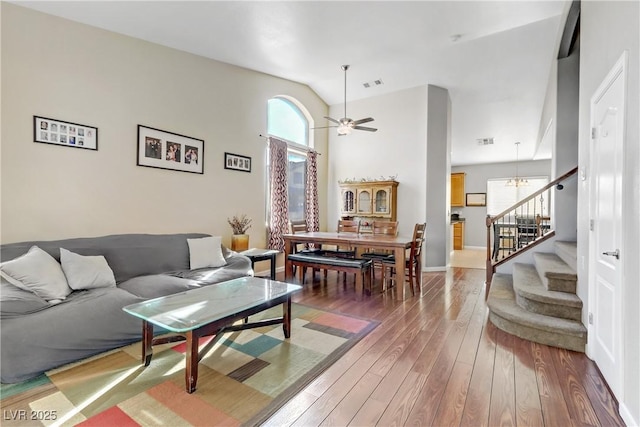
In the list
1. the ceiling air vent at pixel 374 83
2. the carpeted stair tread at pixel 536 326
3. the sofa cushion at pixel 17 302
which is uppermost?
the ceiling air vent at pixel 374 83

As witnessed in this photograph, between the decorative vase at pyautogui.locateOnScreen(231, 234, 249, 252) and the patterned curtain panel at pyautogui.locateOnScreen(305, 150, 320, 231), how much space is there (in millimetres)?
1887

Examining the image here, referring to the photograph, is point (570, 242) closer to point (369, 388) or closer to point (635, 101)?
point (635, 101)

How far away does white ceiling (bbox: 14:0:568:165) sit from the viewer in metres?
3.32

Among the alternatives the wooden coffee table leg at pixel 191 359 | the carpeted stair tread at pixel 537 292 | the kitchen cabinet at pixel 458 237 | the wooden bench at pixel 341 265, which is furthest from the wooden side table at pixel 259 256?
the kitchen cabinet at pixel 458 237

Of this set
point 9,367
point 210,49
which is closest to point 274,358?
point 9,367

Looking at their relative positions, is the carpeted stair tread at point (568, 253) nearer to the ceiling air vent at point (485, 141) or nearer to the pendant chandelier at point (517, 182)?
the ceiling air vent at point (485, 141)

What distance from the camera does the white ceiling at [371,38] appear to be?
3.32m

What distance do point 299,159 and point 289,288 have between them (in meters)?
3.98

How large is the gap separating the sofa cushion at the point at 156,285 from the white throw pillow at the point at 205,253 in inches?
19.6

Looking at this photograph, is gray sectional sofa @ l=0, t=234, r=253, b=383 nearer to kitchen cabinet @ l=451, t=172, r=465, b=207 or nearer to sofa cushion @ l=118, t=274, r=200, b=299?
sofa cushion @ l=118, t=274, r=200, b=299

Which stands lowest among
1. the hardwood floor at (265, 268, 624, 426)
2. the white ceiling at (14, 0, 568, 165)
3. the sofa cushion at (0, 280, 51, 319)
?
the hardwood floor at (265, 268, 624, 426)

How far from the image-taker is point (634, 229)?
5.47 feet

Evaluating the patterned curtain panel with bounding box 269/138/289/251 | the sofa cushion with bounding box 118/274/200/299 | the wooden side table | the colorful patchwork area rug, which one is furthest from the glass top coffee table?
the patterned curtain panel with bounding box 269/138/289/251

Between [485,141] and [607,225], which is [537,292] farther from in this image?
[485,141]
